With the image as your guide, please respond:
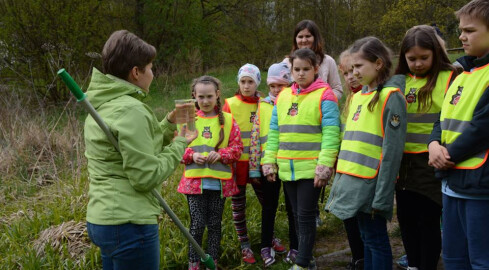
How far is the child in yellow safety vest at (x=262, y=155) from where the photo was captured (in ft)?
13.2

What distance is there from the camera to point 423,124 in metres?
3.17

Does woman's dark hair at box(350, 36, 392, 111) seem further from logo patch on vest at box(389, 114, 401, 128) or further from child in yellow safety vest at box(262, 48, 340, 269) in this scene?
child in yellow safety vest at box(262, 48, 340, 269)

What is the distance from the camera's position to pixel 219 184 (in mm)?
3744

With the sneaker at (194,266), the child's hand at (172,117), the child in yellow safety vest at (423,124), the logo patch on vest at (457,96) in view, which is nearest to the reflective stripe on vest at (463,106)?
the logo patch on vest at (457,96)

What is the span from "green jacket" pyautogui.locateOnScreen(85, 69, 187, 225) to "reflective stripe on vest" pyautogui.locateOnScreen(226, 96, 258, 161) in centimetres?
174

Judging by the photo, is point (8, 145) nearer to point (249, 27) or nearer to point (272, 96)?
point (272, 96)

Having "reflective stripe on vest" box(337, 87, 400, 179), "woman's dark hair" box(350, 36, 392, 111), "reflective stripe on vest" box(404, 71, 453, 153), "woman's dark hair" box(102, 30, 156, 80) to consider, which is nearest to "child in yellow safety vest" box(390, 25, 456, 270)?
"reflective stripe on vest" box(404, 71, 453, 153)

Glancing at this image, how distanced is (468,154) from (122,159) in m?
1.88

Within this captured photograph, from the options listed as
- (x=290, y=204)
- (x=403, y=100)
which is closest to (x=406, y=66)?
(x=403, y=100)

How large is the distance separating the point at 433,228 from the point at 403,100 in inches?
38.3

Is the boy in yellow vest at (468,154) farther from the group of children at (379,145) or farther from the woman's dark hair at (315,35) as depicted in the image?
the woman's dark hair at (315,35)

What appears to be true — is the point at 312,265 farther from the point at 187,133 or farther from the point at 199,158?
the point at 187,133

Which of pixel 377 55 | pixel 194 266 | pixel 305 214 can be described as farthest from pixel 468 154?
pixel 194 266

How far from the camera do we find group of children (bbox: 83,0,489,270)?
98.6 inches
